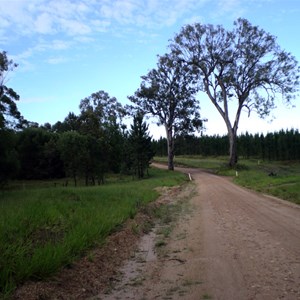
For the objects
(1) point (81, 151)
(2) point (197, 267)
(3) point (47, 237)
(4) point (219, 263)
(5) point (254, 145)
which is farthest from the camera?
(5) point (254, 145)

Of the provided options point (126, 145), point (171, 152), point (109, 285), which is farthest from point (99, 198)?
point (171, 152)

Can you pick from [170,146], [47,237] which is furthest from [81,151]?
[47,237]

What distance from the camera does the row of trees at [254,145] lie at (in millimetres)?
86125

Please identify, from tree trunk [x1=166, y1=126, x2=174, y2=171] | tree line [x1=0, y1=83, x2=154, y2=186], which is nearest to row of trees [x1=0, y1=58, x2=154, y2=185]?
tree line [x1=0, y1=83, x2=154, y2=186]

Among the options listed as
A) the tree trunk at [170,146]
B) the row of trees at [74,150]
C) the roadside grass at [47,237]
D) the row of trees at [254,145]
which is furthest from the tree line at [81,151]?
the roadside grass at [47,237]

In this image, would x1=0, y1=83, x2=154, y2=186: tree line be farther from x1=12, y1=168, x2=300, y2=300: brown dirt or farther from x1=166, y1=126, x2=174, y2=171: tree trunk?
x1=12, y1=168, x2=300, y2=300: brown dirt

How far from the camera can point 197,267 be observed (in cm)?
826

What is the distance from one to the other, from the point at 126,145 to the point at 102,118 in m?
35.0

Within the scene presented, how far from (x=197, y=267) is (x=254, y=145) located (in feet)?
301

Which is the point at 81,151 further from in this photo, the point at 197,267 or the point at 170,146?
the point at 197,267

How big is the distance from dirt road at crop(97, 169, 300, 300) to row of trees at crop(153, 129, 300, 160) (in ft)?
179

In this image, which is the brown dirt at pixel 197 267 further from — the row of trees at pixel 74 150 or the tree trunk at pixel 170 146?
the tree trunk at pixel 170 146

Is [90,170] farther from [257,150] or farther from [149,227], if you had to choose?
[257,150]

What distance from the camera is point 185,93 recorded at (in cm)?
6469
